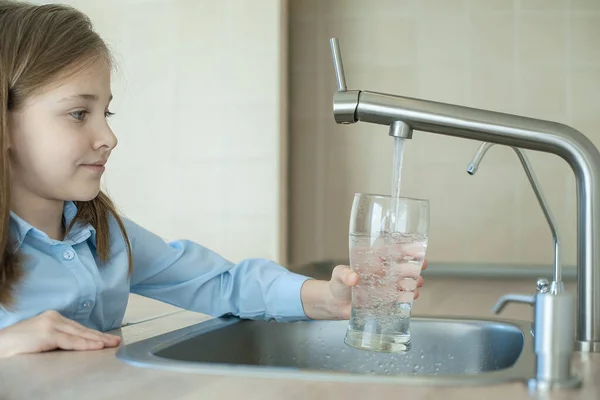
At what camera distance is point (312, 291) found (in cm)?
127

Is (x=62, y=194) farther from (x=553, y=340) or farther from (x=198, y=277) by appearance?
(x=553, y=340)

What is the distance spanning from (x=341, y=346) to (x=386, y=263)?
34 cm

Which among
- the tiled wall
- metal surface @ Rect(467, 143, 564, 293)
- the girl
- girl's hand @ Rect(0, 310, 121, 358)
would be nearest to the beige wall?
the tiled wall

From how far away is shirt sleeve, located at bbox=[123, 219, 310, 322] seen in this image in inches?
52.8

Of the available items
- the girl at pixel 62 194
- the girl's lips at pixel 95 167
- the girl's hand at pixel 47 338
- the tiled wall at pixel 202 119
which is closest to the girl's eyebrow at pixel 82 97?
the girl at pixel 62 194

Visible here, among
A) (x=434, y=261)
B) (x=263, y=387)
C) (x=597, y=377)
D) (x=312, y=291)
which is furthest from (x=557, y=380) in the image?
(x=434, y=261)

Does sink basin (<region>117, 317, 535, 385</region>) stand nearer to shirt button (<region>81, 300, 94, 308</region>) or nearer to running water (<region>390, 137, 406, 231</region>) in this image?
shirt button (<region>81, 300, 94, 308</region>)

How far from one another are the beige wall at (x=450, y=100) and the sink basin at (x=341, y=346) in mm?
1762

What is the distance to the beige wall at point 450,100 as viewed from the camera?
287 centimetres

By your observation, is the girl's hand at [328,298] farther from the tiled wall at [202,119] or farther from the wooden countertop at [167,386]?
the tiled wall at [202,119]

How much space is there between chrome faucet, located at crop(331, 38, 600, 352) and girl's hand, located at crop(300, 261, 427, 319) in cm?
33

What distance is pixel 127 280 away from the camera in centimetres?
133

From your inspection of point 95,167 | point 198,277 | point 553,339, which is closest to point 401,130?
point 553,339

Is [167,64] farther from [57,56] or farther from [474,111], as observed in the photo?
[474,111]
